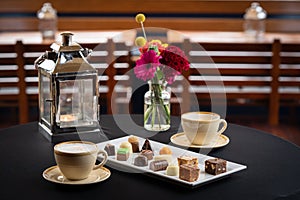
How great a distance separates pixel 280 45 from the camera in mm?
4184

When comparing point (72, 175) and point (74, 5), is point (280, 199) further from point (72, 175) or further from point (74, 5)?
point (74, 5)

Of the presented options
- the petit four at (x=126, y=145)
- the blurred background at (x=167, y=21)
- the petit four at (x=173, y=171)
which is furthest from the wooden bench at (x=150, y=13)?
the petit four at (x=173, y=171)

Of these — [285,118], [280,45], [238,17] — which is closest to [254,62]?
[280,45]

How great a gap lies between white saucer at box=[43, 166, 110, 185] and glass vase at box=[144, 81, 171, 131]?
488 millimetres

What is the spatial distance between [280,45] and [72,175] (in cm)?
265

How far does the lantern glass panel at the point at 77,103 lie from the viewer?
7.73 feet

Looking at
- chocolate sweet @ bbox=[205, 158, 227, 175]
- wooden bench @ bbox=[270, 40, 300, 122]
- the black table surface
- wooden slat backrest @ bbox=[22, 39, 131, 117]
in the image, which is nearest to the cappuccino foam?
the black table surface

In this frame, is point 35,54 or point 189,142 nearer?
point 189,142

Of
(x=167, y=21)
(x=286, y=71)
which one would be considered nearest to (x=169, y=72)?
(x=286, y=71)

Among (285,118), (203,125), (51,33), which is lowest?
→ (285,118)

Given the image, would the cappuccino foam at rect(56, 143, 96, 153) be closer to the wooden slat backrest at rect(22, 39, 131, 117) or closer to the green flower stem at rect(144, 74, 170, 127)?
the green flower stem at rect(144, 74, 170, 127)

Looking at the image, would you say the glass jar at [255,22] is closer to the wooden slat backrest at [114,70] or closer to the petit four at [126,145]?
the wooden slat backrest at [114,70]

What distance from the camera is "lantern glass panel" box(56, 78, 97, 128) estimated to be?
7.73ft

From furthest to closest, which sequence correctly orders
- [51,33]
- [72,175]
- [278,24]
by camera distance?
[278,24] → [51,33] → [72,175]
